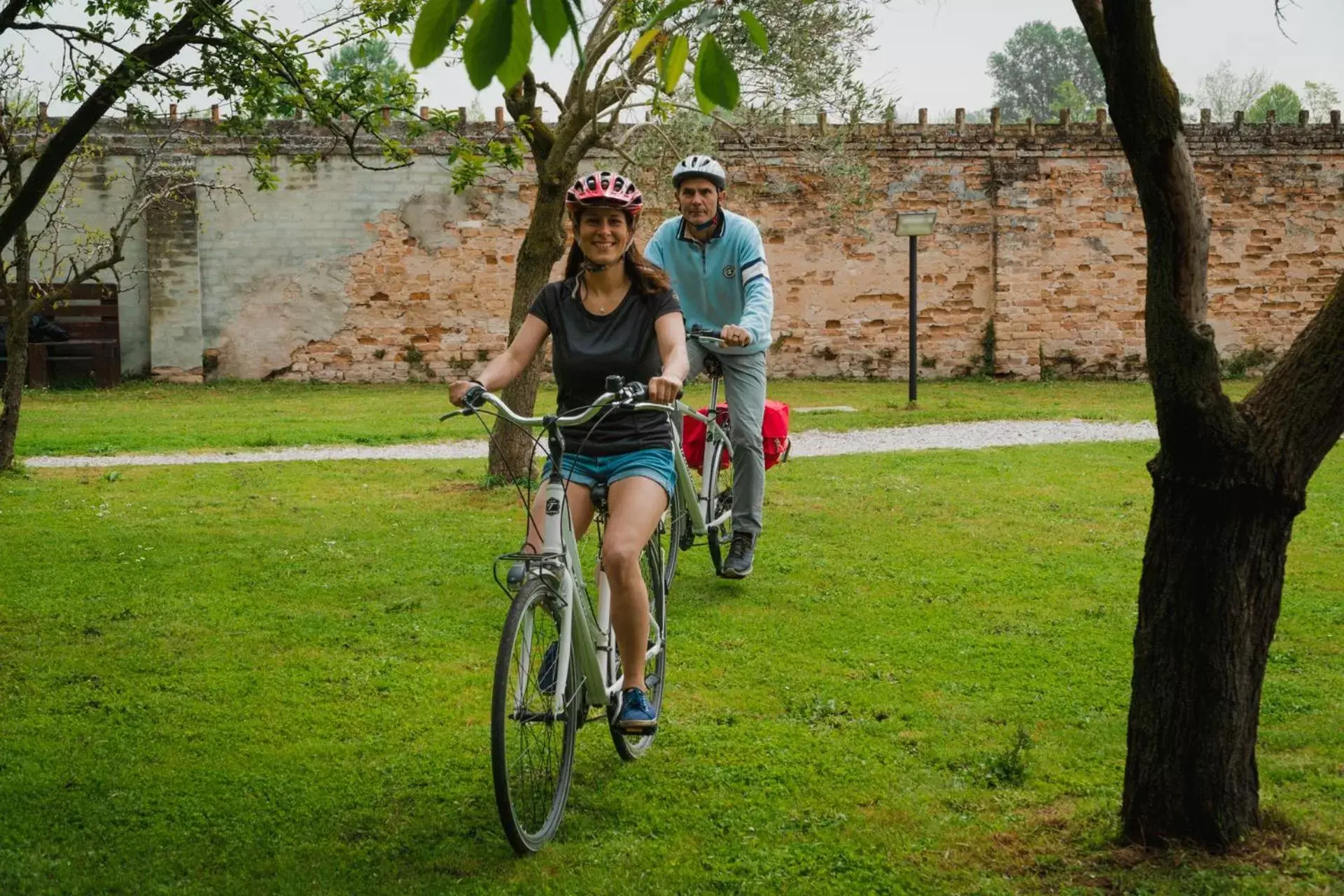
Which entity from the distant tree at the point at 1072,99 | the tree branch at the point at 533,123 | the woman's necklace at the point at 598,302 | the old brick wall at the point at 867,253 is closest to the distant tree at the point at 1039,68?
the distant tree at the point at 1072,99

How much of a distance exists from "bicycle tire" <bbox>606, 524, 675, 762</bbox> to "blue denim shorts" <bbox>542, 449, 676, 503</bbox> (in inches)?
15.2

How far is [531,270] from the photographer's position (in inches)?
442

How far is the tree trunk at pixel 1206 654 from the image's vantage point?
12.2 ft

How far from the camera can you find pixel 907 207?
2361cm

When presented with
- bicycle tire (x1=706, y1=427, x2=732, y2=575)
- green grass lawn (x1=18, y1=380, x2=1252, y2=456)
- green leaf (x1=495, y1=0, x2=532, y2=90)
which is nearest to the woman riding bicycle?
green leaf (x1=495, y1=0, x2=532, y2=90)

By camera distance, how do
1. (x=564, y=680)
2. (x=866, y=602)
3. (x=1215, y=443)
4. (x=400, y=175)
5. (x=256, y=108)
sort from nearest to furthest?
(x=1215, y=443) → (x=564, y=680) → (x=866, y=602) → (x=256, y=108) → (x=400, y=175)

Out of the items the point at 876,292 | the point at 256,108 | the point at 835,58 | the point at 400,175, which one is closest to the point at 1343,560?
the point at 256,108

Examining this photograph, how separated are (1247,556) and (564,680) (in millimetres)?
1885

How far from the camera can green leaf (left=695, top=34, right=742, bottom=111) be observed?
2416 millimetres

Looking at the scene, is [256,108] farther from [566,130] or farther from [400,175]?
[400,175]

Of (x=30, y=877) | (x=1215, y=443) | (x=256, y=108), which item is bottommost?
(x=30, y=877)

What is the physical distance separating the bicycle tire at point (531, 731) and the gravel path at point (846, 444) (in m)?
9.61

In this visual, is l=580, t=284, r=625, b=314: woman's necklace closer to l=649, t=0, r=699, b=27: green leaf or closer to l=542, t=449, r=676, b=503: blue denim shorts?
l=542, t=449, r=676, b=503: blue denim shorts

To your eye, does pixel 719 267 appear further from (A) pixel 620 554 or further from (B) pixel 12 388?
(B) pixel 12 388
